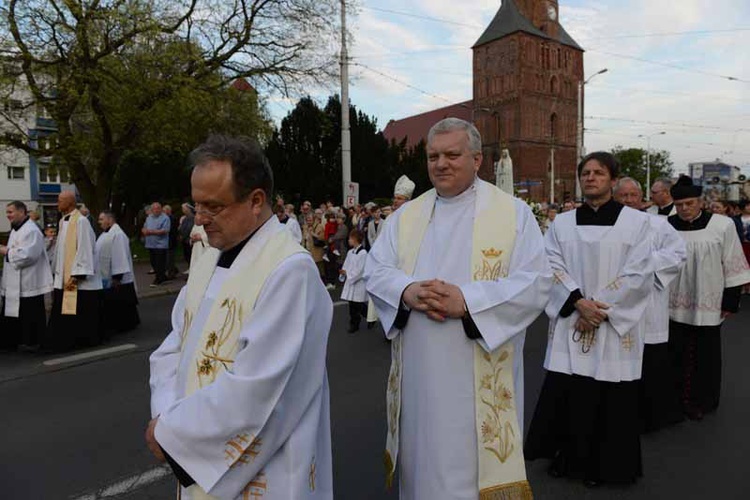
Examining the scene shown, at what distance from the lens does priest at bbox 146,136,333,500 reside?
5.92 feet

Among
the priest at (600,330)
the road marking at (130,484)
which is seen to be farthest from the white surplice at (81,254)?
the priest at (600,330)

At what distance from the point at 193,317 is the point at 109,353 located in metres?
5.94

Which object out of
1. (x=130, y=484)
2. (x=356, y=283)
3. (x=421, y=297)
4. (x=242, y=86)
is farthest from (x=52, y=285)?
(x=242, y=86)

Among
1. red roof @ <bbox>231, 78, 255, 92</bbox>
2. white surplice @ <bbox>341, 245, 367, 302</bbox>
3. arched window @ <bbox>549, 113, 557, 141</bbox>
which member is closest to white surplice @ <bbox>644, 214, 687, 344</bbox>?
white surplice @ <bbox>341, 245, 367, 302</bbox>

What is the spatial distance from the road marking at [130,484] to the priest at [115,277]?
4.90 meters

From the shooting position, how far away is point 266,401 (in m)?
1.80

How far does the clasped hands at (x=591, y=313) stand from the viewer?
3.62 meters

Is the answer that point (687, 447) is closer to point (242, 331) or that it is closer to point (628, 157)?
point (242, 331)

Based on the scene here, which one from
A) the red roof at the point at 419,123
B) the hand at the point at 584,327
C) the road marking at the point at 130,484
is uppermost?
the red roof at the point at 419,123

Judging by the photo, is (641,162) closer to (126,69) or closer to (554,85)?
(554,85)

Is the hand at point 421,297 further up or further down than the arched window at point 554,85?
further down

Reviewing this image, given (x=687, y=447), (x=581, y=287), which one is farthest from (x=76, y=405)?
(x=687, y=447)

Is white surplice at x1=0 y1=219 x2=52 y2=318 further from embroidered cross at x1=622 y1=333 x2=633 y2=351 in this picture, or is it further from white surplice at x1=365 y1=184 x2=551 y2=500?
embroidered cross at x1=622 y1=333 x2=633 y2=351

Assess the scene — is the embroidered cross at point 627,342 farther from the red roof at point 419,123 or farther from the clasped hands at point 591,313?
the red roof at point 419,123
